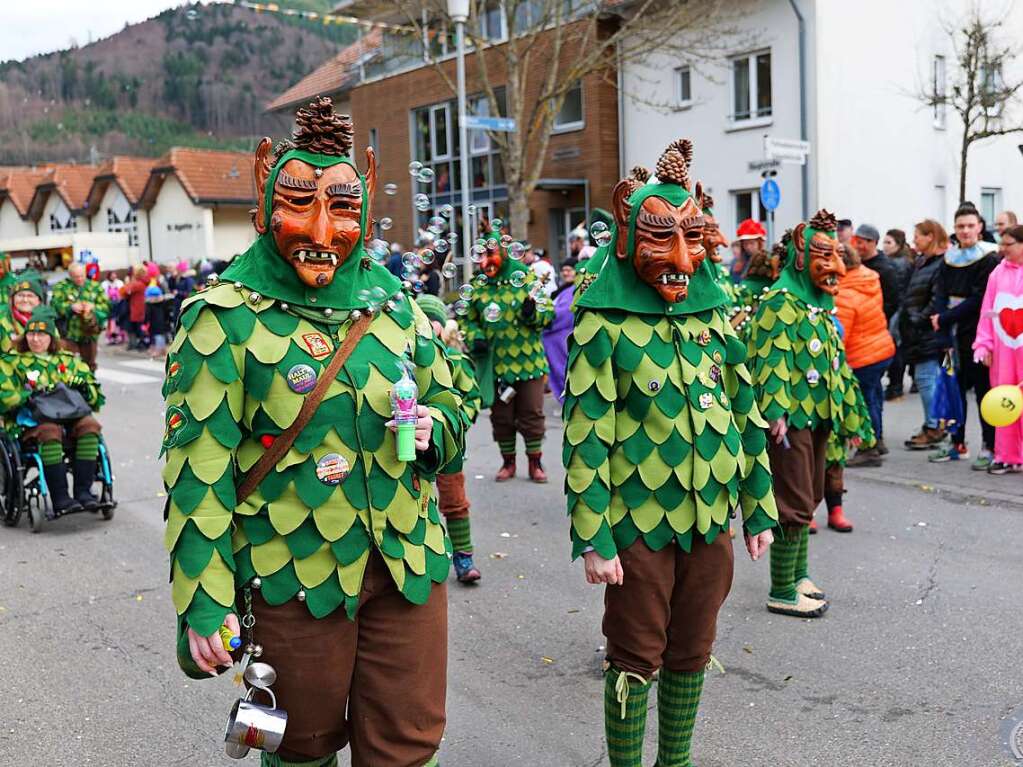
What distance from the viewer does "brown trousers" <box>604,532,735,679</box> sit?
3.39 meters

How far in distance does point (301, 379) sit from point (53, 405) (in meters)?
5.51

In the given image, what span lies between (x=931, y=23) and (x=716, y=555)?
21.8m

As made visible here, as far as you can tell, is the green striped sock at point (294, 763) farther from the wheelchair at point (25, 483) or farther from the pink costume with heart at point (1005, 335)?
the pink costume with heart at point (1005, 335)

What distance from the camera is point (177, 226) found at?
39.3 metres

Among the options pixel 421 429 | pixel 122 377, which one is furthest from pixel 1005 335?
pixel 122 377

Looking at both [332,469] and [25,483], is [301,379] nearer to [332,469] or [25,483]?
[332,469]

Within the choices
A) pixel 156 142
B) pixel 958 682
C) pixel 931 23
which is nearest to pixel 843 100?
pixel 931 23

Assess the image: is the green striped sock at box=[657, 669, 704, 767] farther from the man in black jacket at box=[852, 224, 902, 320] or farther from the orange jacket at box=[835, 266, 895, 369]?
the man in black jacket at box=[852, 224, 902, 320]

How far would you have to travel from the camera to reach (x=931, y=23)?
21.9m

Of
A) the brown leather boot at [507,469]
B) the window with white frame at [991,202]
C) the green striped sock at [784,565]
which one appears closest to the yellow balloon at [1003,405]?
the green striped sock at [784,565]

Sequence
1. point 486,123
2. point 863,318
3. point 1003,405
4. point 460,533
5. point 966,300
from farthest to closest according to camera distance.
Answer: point 486,123 → point 966,300 → point 863,318 → point 1003,405 → point 460,533

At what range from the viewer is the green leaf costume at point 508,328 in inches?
333

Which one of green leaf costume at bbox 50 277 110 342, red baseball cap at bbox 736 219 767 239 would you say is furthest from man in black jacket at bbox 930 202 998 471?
green leaf costume at bbox 50 277 110 342

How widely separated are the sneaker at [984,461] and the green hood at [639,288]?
603 cm
